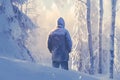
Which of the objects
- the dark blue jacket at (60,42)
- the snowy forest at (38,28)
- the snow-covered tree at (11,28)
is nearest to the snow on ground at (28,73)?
the snowy forest at (38,28)

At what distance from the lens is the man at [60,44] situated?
13242mm

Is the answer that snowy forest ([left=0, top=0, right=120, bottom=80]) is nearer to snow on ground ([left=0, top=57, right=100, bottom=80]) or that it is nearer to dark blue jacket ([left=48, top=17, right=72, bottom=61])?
snow on ground ([left=0, top=57, right=100, bottom=80])

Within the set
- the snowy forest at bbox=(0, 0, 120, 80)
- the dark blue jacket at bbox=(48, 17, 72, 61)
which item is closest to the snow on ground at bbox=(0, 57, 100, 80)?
the snowy forest at bbox=(0, 0, 120, 80)

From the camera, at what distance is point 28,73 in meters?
9.38

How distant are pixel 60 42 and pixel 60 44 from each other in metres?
0.07

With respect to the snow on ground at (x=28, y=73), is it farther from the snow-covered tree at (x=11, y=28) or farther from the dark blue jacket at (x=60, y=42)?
the snow-covered tree at (x=11, y=28)

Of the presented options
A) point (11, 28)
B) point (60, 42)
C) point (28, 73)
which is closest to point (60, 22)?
point (60, 42)

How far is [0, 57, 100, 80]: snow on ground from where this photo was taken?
891 cm

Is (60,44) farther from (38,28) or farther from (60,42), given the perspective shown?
(38,28)

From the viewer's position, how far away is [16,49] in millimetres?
20203

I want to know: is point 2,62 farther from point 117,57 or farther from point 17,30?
point 117,57

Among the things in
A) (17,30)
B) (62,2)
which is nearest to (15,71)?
(17,30)

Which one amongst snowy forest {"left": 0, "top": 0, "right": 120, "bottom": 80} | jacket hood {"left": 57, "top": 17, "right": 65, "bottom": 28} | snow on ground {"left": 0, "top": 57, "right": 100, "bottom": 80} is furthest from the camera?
jacket hood {"left": 57, "top": 17, "right": 65, "bottom": 28}

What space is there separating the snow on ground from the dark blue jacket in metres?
2.49
